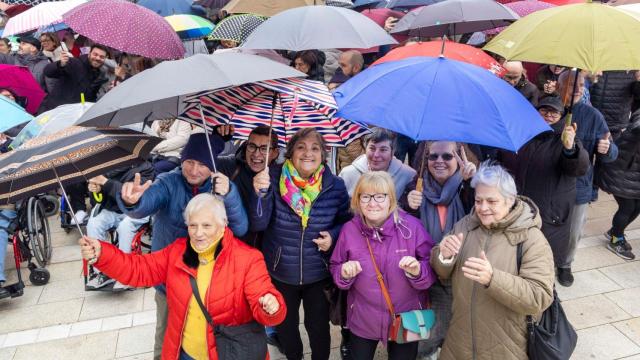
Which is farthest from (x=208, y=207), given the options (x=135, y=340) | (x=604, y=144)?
(x=604, y=144)

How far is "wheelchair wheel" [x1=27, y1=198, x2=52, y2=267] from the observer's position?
15.8 ft

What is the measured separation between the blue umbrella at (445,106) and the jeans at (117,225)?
9.70ft

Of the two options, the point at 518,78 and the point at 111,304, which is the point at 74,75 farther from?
the point at 518,78

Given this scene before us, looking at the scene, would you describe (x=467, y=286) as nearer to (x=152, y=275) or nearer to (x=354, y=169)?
(x=354, y=169)

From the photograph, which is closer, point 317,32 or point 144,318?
point 144,318

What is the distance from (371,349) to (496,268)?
1.03m

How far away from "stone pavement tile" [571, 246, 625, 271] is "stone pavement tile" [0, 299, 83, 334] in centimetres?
519

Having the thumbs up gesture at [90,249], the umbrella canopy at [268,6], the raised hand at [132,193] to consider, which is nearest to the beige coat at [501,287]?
the raised hand at [132,193]

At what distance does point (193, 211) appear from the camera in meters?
2.47

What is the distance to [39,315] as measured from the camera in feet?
14.6

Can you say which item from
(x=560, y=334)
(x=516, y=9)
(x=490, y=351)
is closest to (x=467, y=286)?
(x=490, y=351)

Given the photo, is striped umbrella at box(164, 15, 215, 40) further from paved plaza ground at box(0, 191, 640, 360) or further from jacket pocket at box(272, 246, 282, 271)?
jacket pocket at box(272, 246, 282, 271)

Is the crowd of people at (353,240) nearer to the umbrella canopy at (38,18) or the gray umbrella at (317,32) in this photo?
the gray umbrella at (317,32)

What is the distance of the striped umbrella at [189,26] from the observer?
6602 mm
